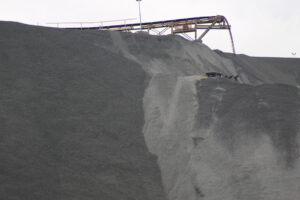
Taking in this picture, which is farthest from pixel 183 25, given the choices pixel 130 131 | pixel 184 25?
pixel 130 131

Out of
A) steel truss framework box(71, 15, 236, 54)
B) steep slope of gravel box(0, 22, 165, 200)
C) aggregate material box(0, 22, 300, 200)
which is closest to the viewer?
steep slope of gravel box(0, 22, 165, 200)

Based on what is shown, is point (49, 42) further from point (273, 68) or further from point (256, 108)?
point (273, 68)

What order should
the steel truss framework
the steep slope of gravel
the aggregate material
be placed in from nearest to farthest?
the steep slope of gravel
the aggregate material
the steel truss framework

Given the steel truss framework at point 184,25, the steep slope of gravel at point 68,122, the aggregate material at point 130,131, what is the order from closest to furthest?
the steep slope of gravel at point 68,122
the aggregate material at point 130,131
the steel truss framework at point 184,25

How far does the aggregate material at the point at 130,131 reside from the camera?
832 inches

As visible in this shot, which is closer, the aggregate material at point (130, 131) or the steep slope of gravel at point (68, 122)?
the steep slope of gravel at point (68, 122)

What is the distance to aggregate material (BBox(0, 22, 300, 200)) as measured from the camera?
21.1 m

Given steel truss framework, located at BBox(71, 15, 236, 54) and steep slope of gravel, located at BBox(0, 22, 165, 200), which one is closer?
steep slope of gravel, located at BBox(0, 22, 165, 200)

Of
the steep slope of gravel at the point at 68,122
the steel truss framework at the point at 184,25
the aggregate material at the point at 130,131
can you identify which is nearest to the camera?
the steep slope of gravel at the point at 68,122

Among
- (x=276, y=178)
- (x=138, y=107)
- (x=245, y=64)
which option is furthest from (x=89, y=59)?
(x=245, y=64)

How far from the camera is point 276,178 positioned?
70.2 feet

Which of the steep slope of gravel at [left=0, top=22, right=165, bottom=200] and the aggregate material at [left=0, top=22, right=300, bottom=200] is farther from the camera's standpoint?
the aggregate material at [left=0, top=22, right=300, bottom=200]

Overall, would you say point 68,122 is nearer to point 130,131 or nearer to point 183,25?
point 130,131

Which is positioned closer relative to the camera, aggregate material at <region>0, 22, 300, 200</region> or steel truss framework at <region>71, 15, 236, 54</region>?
aggregate material at <region>0, 22, 300, 200</region>
